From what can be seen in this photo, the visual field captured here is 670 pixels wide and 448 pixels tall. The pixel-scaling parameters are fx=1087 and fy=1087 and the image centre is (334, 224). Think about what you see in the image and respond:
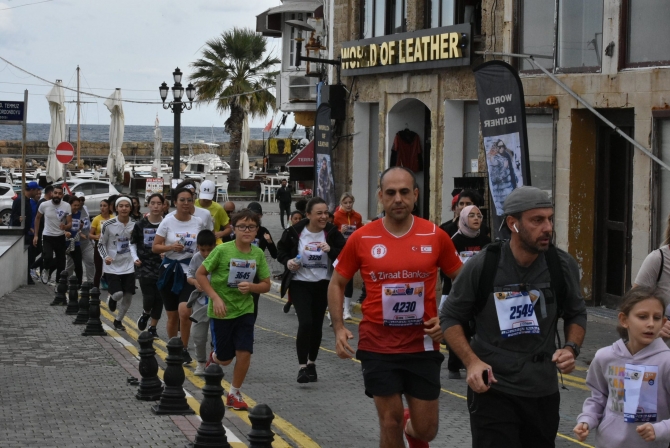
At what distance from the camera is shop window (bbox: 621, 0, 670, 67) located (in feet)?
47.3

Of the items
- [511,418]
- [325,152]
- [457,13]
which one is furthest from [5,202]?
[511,418]

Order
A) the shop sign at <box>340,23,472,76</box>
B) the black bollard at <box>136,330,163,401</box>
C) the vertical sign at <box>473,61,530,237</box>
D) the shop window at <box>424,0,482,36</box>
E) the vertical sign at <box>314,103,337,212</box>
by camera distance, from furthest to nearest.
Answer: the vertical sign at <box>314,103,337,212</box>, the shop window at <box>424,0,482,36</box>, the shop sign at <box>340,23,472,76</box>, the vertical sign at <box>473,61,530,237</box>, the black bollard at <box>136,330,163,401</box>

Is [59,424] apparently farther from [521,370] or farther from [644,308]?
[644,308]

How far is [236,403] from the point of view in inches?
356

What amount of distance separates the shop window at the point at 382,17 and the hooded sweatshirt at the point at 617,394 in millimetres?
16246

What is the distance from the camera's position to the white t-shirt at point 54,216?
18922 millimetres

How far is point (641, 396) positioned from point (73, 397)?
5.63 meters

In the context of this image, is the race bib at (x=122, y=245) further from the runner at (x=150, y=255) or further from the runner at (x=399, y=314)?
the runner at (x=399, y=314)

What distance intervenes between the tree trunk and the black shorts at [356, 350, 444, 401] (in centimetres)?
4661

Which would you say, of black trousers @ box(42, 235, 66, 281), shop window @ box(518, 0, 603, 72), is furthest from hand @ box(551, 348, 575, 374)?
black trousers @ box(42, 235, 66, 281)

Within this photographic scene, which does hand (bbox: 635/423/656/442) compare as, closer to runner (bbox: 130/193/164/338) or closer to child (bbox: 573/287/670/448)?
child (bbox: 573/287/670/448)

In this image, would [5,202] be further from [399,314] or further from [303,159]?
[399,314]

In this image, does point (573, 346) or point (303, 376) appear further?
point (303, 376)

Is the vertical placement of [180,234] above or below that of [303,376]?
above
